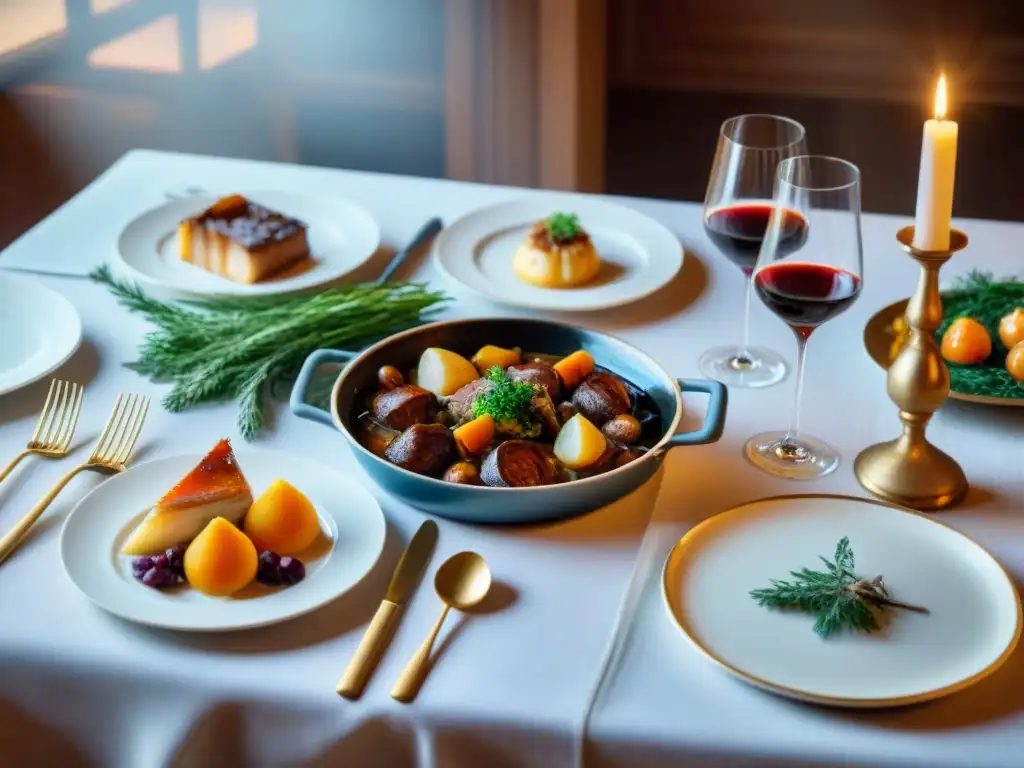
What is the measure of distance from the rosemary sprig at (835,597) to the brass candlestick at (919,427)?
0.18 meters

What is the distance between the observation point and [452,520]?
1136mm

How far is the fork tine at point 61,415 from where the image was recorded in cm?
125

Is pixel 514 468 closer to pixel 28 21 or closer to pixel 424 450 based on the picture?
pixel 424 450

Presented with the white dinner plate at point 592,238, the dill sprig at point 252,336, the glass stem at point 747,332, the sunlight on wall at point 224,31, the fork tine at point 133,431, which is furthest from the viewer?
the sunlight on wall at point 224,31

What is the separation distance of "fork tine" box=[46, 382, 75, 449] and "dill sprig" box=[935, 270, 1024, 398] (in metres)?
0.95

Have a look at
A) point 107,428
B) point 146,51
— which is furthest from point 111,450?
point 146,51

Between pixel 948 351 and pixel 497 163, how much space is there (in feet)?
Answer: 8.23

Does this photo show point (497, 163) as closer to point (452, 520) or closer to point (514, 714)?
point (452, 520)

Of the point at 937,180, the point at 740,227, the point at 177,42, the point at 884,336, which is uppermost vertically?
the point at 937,180

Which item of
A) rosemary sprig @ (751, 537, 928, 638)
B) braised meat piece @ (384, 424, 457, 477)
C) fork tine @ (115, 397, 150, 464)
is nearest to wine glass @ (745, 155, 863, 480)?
rosemary sprig @ (751, 537, 928, 638)

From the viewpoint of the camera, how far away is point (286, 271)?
5.50 ft

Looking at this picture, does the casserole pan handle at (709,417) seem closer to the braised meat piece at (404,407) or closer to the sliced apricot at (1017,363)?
the braised meat piece at (404,407)

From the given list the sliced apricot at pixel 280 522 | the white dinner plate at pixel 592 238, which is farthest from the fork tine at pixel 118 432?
the white dinner plate at pixel 592 238

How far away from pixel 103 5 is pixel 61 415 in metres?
2.82
